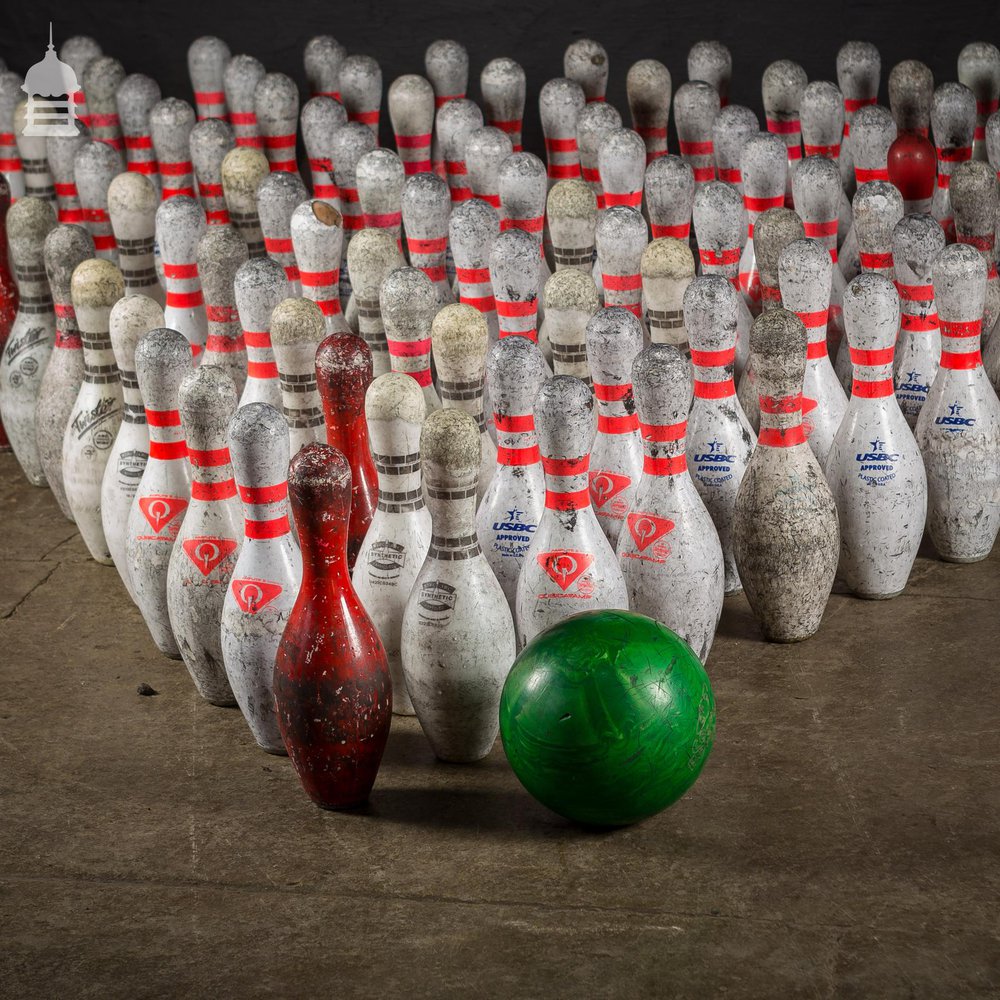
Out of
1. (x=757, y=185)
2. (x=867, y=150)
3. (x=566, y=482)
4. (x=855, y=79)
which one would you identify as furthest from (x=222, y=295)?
(x=855, y=79)

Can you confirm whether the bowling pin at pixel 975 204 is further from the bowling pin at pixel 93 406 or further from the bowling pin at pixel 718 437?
the bowling pin at pixel 93 406

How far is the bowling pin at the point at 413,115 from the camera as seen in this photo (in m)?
4.32

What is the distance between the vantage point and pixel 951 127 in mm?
4066

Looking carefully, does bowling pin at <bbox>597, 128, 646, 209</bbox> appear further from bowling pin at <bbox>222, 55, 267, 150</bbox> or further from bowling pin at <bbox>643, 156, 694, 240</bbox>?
bowling pin at <bbox>222, 55, 267, 150</bbox>

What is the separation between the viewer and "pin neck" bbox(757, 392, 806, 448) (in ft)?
9.93

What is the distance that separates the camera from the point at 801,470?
10.1 feet

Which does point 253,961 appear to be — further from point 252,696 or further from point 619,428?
point 619,428

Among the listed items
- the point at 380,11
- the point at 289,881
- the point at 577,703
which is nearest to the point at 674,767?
the point at 577,703

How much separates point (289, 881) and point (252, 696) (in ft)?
1.36

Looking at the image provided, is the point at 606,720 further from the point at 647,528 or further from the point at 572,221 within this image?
the point at 572,221

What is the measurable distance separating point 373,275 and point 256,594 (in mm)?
956

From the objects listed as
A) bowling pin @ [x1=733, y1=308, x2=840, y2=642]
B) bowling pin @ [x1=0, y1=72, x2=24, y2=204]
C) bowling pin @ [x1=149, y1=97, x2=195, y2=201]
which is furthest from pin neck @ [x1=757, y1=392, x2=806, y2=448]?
bowling pin @ [x1=0, y1=72, x2=24, y2=204]

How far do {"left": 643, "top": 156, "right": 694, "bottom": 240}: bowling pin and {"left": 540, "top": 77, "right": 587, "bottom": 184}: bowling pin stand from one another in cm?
65

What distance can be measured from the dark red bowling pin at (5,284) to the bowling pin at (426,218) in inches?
44.2
